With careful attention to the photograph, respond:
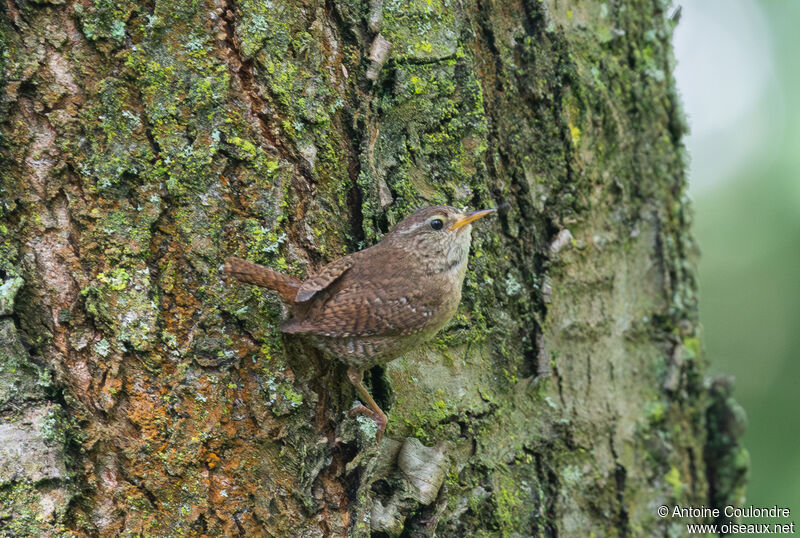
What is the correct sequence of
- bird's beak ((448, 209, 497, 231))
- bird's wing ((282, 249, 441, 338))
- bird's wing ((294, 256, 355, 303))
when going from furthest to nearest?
bird's beak ((448, 209, 497, 231)), bird's wing ((282, 249, 441, 338)), bird's wing ((294, 256, 355, 303))

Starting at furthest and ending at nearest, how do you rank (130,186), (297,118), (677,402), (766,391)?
(766,391) < (677,402) < (297,118) < (130,186)

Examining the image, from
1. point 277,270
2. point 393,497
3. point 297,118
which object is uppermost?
point 297,118

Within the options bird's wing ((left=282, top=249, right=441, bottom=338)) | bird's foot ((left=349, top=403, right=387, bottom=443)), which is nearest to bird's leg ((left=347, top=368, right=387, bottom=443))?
bird's foot ((left=349, top=403, right=387, bottom=443))

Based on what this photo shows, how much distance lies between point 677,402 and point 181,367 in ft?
8.16

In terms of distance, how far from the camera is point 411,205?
2.60m

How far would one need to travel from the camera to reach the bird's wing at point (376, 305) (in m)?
2.37

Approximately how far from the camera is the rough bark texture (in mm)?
2078

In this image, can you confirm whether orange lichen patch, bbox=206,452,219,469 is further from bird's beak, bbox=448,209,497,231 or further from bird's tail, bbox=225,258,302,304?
bird's beak, bbox=448,209,497,231

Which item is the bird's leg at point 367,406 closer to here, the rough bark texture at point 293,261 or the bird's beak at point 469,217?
the rough bark texture at point 293,261

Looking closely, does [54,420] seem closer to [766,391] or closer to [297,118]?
[297,118]

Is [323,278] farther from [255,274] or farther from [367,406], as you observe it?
[367,406]

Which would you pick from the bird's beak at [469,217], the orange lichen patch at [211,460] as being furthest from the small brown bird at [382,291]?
the orange lichen patch at [211,460]

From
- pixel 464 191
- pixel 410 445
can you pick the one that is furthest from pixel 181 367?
A: pixel 464 191

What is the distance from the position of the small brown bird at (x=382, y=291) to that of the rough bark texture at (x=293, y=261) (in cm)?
8
